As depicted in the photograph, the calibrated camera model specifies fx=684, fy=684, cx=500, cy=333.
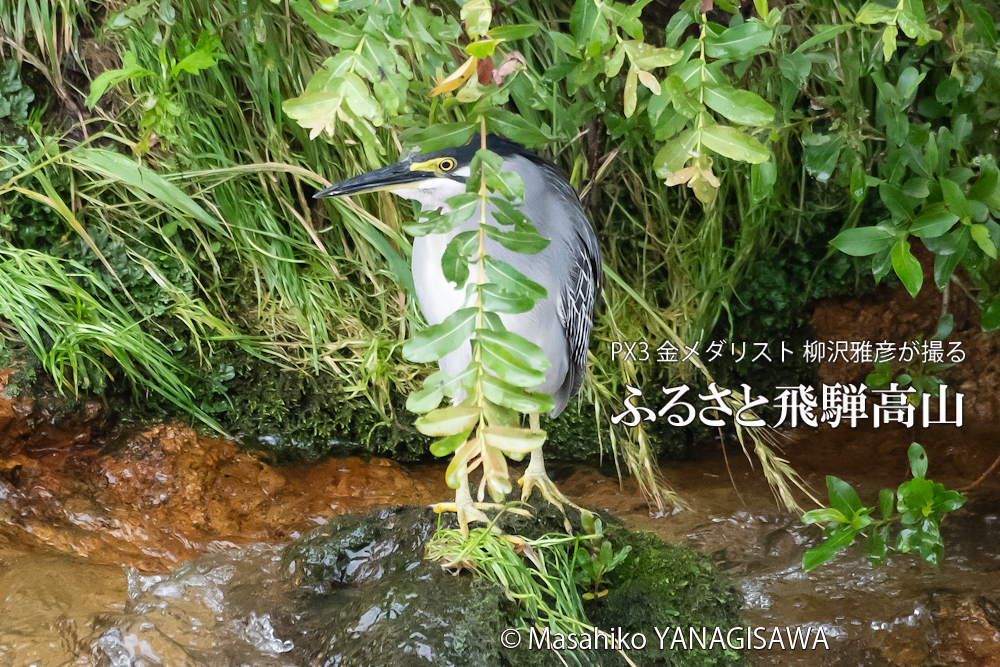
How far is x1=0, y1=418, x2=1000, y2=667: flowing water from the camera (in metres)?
1.10

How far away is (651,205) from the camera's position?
150 cm

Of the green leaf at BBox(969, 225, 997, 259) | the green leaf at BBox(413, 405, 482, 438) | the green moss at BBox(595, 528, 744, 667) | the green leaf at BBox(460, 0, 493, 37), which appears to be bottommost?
the green moss at BBox(595, 528, 744, 667)

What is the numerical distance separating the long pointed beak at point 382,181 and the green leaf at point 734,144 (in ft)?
1.46

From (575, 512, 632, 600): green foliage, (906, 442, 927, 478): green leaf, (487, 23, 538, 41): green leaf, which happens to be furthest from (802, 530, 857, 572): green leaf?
(487, 23, 538, 41): green leaf

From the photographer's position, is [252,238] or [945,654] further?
[252,238]

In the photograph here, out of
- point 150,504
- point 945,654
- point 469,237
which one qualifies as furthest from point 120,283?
point 945,654

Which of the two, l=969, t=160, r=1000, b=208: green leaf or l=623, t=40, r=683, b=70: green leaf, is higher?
l=623, t=40, r=683, b=70: green leaf

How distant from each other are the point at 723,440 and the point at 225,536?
110 cm

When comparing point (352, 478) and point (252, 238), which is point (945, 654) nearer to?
point (352, 478)

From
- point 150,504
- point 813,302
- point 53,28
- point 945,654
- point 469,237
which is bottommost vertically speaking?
point 945,654

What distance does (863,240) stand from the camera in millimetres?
1063

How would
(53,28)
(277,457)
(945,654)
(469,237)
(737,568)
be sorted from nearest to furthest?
(469,237), (945,654), (737,568), (53,28), (277,457)

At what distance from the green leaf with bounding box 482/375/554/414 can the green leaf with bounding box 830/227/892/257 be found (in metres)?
0.66

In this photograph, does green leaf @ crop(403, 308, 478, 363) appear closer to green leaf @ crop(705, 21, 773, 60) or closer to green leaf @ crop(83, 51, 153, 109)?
green leaf @ crop(705, 21, 773, 60)
